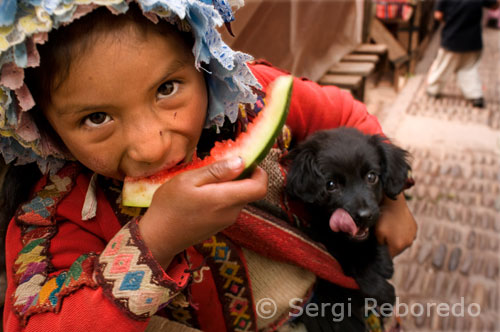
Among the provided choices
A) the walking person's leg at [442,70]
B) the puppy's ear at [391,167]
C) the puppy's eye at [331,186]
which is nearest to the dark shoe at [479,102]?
the walking person's leg at [442,70]

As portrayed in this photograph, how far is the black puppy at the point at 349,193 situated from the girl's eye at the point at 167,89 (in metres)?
0.81

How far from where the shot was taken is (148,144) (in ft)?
3.33

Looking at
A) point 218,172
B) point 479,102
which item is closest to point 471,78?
point 479,102

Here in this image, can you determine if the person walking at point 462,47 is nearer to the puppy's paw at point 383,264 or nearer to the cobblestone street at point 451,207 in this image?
the cobblestone street at point 451,207

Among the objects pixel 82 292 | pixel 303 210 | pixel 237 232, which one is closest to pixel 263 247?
pixel 237 232

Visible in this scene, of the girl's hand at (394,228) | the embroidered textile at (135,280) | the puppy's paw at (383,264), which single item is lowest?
the puppy's paw at (383,264)

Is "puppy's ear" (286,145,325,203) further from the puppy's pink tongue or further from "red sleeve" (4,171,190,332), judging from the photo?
"red sleeve" (4,171,190,332)

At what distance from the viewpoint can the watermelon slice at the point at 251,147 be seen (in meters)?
1.18

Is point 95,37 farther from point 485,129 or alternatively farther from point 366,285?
point 485,129

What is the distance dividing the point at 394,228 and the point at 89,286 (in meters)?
1.33

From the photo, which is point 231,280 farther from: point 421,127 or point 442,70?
point 442,70

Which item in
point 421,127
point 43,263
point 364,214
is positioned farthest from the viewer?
point 421,127

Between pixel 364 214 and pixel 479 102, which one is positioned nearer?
pixel 364 214

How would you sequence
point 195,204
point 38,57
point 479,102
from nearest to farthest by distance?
point 38,57, point 195,204, point 479,102
